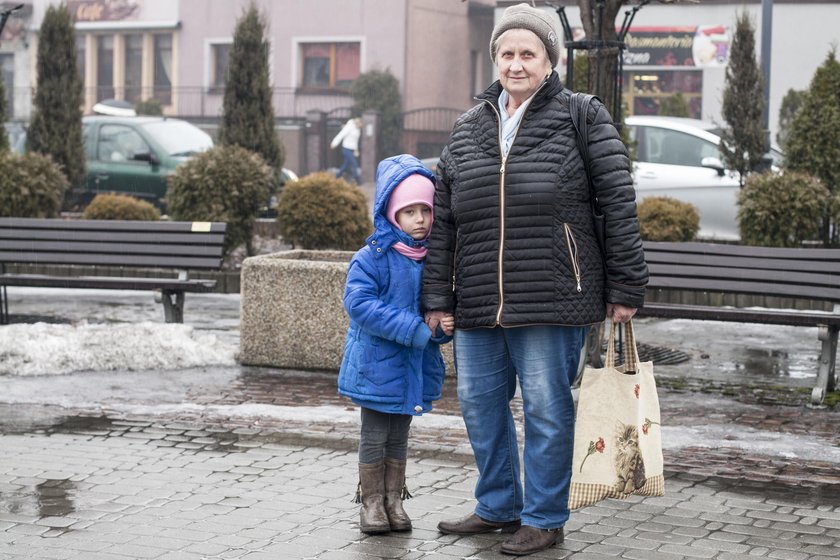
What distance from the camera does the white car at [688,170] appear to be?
16906 millimetres

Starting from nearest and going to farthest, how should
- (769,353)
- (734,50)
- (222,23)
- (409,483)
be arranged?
(409,483) < (769,353) < (734,50) < (222,23)

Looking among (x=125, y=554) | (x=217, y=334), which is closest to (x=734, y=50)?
(x=217, y=334)

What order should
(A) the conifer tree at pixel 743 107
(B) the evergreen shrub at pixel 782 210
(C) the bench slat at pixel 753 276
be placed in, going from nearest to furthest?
(C) the bench slat at pixel 753 276
(B) the evergreen shrub at pixel 782 210
(A) the conifer tree at pixel 743 107

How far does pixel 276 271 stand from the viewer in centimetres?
929

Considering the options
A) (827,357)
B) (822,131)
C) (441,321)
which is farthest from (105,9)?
(441,321)

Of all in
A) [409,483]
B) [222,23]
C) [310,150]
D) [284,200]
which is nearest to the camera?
[409,483]

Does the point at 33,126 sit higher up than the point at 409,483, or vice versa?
the point at 33,126

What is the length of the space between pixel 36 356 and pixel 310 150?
92.5 ft

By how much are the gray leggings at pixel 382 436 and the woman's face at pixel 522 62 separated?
1.33m

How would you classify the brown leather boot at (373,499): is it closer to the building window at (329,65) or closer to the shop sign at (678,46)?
the shop sign at (678,46)

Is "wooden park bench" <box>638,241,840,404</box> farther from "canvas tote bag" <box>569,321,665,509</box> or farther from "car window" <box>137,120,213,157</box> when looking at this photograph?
"car window" <box>137,120,213,157</box>

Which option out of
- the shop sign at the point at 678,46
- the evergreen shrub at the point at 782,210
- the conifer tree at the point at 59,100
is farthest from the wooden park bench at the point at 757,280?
the shop sign at the point at 678,46

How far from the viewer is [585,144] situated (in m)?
5.33

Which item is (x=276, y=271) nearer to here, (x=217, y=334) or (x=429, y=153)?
(x=217, y=334)
